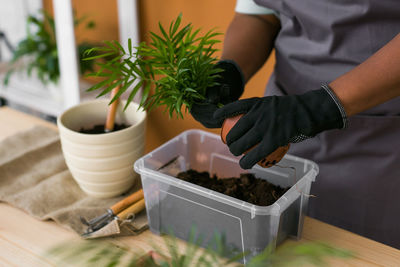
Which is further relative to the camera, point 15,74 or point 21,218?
point 15,74

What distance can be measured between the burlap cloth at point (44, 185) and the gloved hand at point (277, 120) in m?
0.28

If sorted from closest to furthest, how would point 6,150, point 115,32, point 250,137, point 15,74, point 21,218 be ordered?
1. point 250,137
2. point 21,218
3. point 6,150
4. point 115,32
5. point 15,74

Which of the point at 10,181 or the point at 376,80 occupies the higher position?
the point at 376,80

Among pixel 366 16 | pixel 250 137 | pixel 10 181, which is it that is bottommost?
pixel 10 181

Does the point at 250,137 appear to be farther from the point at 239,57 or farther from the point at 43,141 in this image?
the point at 43,141

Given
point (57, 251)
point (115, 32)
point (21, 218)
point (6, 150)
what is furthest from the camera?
point (115, 32)

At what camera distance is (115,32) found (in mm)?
2098

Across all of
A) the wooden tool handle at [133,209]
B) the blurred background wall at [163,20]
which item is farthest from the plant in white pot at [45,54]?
the wooden tool handle at [133,209]

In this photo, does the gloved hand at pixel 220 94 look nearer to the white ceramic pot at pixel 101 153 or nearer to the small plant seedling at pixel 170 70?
the small plant seedling at pixel 170 70

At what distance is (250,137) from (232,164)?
0.23 meters

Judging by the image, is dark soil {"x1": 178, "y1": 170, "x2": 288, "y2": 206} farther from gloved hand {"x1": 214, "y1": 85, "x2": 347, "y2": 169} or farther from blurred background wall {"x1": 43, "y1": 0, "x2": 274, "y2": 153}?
blurred background wall {"x1": 43, "y1": 0, "x2": 274, "y2": 153}

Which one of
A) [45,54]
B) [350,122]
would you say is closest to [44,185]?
[350,122]

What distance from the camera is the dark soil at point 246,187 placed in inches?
30.9

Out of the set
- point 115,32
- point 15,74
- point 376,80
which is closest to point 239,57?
point 376,80
